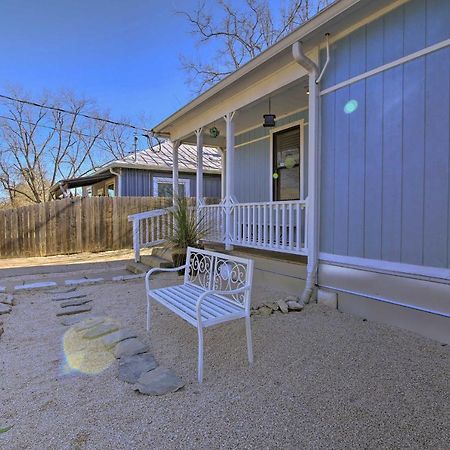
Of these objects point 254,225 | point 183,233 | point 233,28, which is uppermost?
point 233,28

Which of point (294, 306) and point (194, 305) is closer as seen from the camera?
point (194, 305)

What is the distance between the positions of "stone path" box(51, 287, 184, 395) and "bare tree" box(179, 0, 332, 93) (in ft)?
39.5

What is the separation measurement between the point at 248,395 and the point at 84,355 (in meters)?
1.41

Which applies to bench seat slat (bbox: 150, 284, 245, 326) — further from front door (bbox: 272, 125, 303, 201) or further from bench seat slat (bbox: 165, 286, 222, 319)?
front door (bbox: 272, 125, 303, 201)

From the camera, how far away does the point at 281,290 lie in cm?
456

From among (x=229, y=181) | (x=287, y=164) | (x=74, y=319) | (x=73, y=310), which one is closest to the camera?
(x=74, y=319)

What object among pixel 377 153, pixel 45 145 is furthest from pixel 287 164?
pixel 45 145

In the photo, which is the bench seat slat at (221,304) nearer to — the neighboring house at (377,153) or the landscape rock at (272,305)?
the landscape rock at (272,305)

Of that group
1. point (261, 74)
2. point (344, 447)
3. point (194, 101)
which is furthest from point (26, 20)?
point (344, 447)

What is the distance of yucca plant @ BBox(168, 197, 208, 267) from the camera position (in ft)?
18.7

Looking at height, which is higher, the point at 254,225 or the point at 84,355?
the point at 254,225

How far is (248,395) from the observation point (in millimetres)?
2057

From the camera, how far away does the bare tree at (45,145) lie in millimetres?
17938

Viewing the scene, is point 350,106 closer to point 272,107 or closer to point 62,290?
point 272,107
